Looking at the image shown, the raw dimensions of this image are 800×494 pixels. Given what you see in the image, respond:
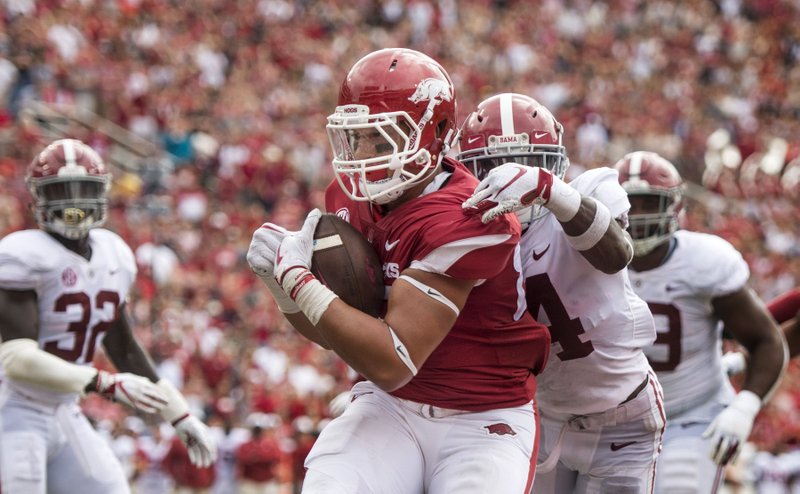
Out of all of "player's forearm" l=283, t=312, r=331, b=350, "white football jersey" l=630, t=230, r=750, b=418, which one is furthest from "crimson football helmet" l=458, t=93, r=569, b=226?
"white football jersey" l=630, t=230, r=750, b=418

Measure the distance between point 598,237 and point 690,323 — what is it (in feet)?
5.03

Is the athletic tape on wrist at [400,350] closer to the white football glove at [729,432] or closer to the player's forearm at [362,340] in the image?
the player's forearm at [362,340]

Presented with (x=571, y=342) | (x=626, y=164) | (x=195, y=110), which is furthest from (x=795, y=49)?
(x=571, y=342)

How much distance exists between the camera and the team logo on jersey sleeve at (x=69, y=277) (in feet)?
15.3

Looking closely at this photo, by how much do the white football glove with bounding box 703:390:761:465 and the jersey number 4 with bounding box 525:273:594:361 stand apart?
1084 mm

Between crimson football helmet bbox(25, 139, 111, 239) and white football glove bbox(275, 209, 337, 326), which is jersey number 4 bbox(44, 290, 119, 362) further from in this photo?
white football glove bbox(275, 209, 337, 326)

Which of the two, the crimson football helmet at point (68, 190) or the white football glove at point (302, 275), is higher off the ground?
the crimson football helmet at point (68, 190)

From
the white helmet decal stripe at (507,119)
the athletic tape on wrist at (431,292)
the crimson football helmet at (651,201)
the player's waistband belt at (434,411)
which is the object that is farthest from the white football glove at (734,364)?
the athletic tape on wrist at (431,292)

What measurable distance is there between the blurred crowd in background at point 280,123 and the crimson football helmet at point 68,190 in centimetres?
403

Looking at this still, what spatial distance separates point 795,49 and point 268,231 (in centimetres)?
1764

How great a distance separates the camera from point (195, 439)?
4.75 meters

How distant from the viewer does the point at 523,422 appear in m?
3.21

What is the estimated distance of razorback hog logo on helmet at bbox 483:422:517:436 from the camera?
10.3 feet

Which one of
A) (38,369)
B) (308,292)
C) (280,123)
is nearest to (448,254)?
(308,292)
